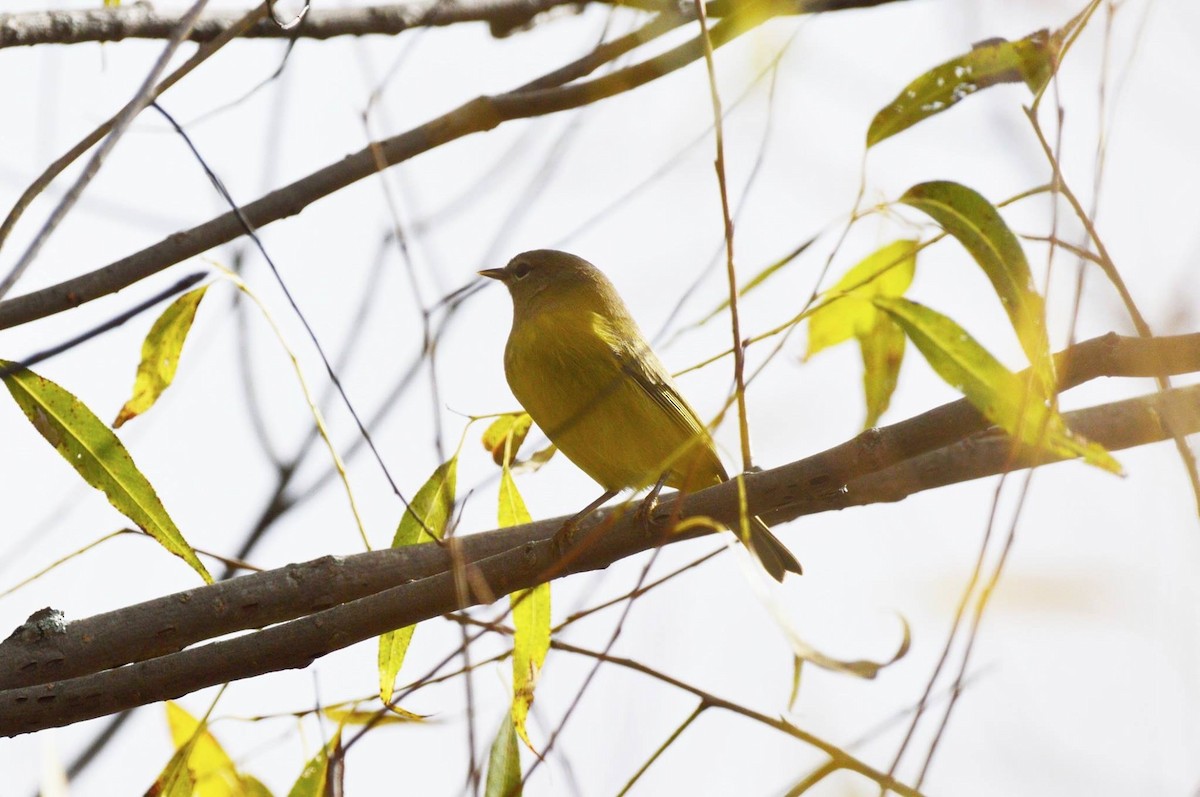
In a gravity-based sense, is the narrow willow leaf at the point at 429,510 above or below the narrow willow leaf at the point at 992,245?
above

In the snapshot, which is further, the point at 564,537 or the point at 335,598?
the point at 564,537

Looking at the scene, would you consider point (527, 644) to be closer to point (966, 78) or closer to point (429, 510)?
point (429, 510)

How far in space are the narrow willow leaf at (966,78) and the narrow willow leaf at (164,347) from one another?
1681 millimetres

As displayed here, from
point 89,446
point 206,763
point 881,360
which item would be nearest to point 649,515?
point 881,360

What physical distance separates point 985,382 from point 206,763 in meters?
1.92

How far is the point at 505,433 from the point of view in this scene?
3.36 metres

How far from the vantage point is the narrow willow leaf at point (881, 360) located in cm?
310

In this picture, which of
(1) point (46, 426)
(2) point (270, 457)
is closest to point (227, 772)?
(1) point (46, 426)

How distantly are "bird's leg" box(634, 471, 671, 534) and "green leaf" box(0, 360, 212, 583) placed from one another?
3.46 feet

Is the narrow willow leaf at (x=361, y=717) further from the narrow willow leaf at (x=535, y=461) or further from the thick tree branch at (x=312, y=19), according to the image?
the thick tree branch at (x=312, y=19)

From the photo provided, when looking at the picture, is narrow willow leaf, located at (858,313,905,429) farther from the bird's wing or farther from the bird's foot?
the bird's wing

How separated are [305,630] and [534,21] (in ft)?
6.66

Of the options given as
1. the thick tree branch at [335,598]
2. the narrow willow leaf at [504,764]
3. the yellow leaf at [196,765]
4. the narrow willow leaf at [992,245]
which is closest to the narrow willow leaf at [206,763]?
the yellow leaf at [196,765]

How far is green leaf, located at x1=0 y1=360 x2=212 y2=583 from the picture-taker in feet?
8.43
